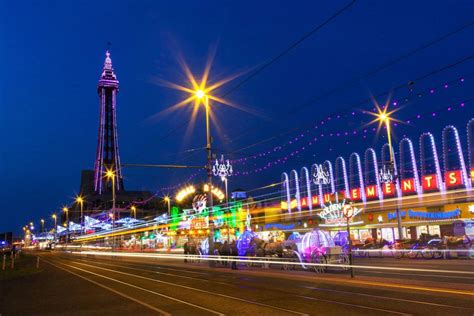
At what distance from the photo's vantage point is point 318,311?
11242mm

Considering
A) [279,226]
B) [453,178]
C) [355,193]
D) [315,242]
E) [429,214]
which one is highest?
[355,193]

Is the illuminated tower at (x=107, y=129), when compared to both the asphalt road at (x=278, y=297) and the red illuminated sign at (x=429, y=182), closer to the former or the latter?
the red illuminated sign at (x=429, y=182)

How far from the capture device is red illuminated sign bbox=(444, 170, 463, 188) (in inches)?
1304

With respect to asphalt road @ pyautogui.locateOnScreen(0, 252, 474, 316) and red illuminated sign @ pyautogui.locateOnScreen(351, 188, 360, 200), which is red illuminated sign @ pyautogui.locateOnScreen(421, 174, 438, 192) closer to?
red illuminated sign @ pyautogui.locateOnScreen(351, 188, 360, 200)

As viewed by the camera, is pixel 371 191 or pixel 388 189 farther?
pixel 371 191

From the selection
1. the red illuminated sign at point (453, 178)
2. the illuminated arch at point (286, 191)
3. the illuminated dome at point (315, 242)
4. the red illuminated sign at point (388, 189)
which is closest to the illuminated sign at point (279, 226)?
the illuminated arch at point (286, 191)

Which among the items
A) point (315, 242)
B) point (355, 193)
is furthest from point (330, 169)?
point (315, 242)

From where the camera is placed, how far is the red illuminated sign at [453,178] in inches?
1304

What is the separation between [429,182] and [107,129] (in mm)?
141438

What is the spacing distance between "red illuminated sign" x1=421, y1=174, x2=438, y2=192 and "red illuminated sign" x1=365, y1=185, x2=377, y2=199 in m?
4.99

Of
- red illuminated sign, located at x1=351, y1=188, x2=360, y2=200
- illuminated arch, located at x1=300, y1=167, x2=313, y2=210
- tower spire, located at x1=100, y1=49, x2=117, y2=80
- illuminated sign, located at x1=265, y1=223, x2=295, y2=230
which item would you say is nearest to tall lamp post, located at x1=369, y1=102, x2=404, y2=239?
red illuminated sign, located at x1=351, y1=188, x2=360, y2=200

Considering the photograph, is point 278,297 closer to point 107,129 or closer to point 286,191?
point 286,191

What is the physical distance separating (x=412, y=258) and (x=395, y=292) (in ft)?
58.5

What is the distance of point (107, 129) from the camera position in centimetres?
16212
